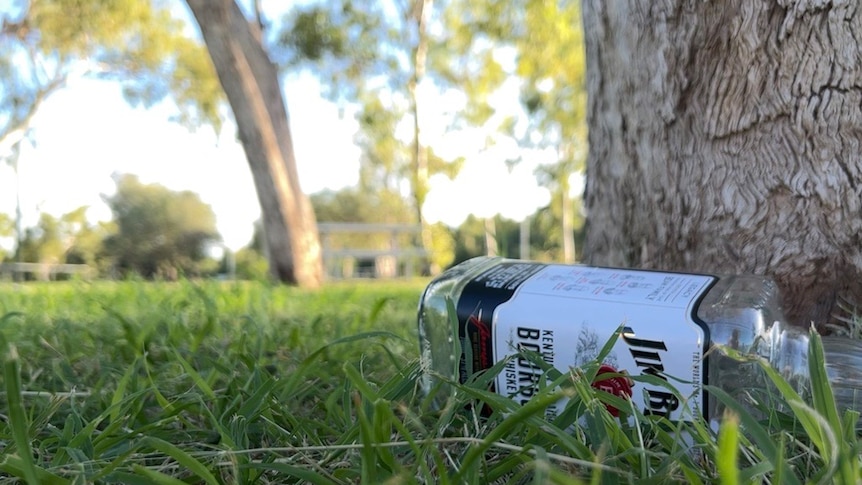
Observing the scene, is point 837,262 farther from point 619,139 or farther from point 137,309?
point 137,309

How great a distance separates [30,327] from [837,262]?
1.58 meters

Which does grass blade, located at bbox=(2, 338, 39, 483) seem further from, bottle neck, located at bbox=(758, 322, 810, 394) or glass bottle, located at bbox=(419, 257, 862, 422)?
bottle neck, located at bbox=(758, 322, 810, 394)

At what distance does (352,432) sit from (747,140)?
738 millimetres

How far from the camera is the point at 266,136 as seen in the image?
3865mm

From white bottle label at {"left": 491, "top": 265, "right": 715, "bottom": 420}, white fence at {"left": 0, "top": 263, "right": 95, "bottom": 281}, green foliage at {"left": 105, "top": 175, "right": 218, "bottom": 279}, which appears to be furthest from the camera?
green foliage at {"left": 105, "top": 175, "right": 218, "bottom": 279}

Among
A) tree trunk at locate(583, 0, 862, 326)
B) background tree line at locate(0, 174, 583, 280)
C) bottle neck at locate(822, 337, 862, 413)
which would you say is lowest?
background tree line at locate(0, 174, 583, 280)

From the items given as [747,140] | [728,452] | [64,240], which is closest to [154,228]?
[64,240]

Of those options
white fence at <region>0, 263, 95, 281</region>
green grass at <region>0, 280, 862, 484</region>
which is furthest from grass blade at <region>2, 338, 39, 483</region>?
white fence at <region>0, 263, 95, 281</region>

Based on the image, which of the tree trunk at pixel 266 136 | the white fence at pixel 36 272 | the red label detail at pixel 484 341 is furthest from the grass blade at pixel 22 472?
the white fence at pixel 36 272

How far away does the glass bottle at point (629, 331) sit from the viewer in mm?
636

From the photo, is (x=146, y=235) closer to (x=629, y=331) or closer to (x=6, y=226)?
(x=6, y=226)

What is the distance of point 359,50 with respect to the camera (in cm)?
1044

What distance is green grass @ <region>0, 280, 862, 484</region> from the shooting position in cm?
41

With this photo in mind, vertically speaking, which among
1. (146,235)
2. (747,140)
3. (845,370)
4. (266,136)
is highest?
(266,136)
